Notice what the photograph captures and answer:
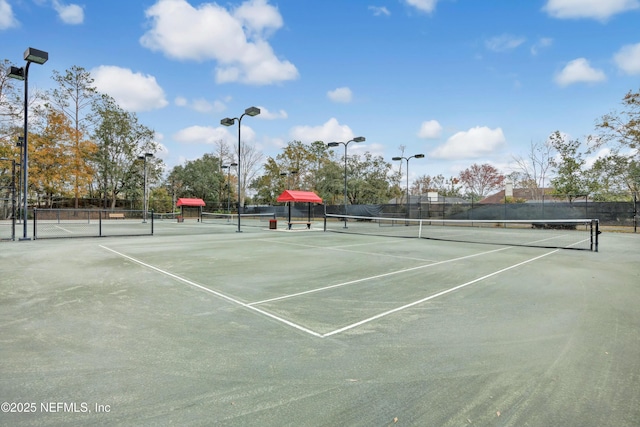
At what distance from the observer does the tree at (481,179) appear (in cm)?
6300

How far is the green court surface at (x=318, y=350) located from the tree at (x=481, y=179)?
205 ft

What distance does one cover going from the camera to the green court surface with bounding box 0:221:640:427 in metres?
2.29

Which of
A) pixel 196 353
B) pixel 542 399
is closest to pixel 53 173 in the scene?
pixel 196 353

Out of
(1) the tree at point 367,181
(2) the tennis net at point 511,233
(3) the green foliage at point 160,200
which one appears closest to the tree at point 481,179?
(1) the tree at point 367,181

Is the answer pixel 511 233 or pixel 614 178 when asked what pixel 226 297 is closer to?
pixel 511 233

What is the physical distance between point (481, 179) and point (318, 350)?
68763 millimetres

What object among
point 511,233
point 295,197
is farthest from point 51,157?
point 511,233

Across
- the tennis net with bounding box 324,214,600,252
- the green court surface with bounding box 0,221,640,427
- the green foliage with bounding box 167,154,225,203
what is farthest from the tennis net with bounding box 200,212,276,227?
the green court surface with bounding box 0,221,640,427

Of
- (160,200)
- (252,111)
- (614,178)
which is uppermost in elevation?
(252,111)

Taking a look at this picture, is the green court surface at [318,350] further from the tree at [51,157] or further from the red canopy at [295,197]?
the tree at [51,157]

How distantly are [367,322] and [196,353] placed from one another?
202 centimetres

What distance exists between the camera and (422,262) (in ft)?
29.0

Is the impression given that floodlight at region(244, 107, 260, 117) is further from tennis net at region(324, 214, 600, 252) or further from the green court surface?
the green court surface

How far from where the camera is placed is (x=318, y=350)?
3.27 m
